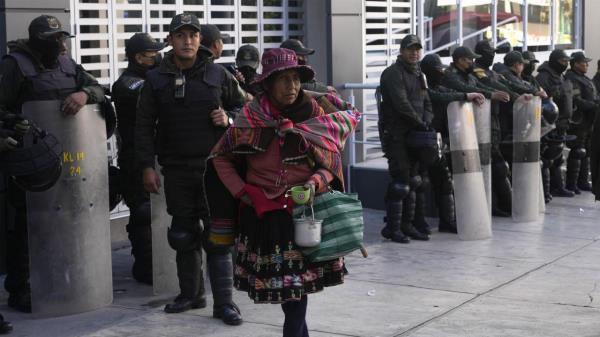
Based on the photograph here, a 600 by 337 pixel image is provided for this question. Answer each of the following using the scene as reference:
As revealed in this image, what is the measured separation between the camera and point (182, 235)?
726 cm

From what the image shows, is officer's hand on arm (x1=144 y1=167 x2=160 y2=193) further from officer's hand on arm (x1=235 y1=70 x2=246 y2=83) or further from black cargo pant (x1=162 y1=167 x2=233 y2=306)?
officer's hand on arm (x1=235 y1=70 x2=246 y2=83)

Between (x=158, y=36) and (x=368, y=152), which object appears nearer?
(x=158, y=36)

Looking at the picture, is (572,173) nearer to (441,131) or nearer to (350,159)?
(350,159)

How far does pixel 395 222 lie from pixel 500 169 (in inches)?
82.6

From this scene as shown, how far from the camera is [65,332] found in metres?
6.98

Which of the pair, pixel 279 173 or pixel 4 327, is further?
pixel 4 327

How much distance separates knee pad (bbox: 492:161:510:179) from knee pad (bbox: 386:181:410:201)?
6.72ft

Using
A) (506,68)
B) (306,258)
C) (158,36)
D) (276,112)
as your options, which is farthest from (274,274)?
(506,68)

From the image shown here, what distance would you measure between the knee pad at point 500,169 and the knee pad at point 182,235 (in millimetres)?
5413

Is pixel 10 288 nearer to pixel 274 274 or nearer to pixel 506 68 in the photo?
pixel 274 274

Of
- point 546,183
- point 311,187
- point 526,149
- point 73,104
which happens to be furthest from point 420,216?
point 311,187

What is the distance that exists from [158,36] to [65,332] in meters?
4.41

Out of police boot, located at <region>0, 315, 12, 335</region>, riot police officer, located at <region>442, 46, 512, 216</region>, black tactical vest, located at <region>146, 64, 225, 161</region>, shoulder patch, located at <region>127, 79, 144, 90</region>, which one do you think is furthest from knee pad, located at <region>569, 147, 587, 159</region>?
police boot, located at <region>0, 315, 12, 335</region>

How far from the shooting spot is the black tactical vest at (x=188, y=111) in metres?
7.20
